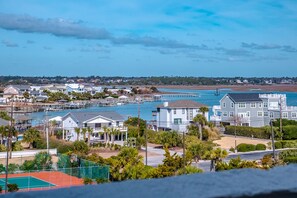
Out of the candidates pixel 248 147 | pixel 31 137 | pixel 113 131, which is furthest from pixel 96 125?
pixel 248 147

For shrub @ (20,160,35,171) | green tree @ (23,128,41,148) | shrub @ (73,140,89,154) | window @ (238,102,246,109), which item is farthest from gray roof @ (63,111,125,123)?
shrub @ (20,160,35,171)

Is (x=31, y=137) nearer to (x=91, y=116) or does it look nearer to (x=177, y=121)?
(x=91, y=116)

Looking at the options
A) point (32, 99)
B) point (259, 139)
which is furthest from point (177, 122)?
point (32, 99)

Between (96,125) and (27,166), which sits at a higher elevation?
(96,125)

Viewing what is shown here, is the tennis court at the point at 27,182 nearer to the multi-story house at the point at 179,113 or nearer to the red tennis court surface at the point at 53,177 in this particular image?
the red tennis court surface at the point at 53,177

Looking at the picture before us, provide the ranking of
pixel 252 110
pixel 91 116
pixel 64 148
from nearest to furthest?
pixel 64 148
pixel 91 116
pixel 252 110
